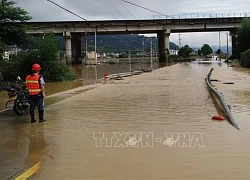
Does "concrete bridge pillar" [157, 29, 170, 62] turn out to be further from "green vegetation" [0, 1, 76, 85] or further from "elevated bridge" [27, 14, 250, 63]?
"green vegetation" [0, 1, 76, 85]

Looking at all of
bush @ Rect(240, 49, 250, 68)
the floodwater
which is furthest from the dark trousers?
bush @ Rect(240, 49, 250, 68)

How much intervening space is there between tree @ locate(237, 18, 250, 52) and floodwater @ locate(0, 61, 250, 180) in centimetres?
5936

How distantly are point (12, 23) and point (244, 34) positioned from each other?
51006 mm

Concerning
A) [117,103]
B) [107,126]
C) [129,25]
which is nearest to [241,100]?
[117,103]

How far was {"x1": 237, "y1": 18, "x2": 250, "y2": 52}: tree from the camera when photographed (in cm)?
6762

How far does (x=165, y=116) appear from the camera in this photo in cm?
1102

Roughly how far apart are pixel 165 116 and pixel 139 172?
543 centimetres

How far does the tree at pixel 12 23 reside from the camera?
27859 millimetres

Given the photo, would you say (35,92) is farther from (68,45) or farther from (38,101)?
(68,45)

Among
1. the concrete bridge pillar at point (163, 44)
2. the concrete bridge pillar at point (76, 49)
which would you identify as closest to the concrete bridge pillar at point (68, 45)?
the concrete bridge pillar at point (76, 49)

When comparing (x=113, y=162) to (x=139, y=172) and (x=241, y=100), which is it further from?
(x=241, y=100)

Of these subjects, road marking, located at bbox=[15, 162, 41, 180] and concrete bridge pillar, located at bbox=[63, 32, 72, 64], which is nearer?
road marking, located at bbox=[15, 162, 41, 180]

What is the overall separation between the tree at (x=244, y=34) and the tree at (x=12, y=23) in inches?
1934

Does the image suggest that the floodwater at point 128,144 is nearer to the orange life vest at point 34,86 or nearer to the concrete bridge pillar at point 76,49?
the orange life vest at point 34,86
